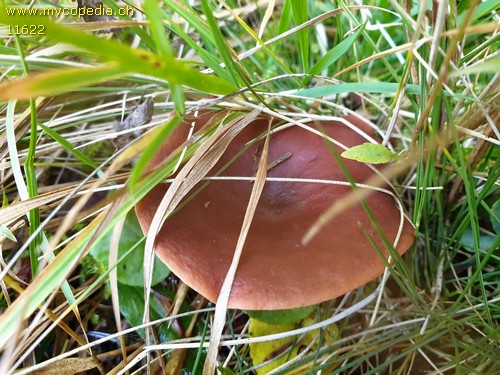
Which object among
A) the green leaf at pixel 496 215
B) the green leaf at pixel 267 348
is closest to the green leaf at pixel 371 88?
the green leaf at pixel 496 215

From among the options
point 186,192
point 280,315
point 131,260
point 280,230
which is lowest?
point 280,315

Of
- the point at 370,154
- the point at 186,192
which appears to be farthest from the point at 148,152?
the point at 370,154

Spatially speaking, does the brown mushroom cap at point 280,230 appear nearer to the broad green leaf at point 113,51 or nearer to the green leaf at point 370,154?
the green leaf at point 370,154

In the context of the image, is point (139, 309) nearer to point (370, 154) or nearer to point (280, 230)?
point (280, 230)

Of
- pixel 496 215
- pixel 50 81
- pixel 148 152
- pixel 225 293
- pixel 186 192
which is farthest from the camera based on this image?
pixel 496 215

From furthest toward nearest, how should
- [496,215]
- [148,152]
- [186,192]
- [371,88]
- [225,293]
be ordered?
1. [496,215]
2. [371,88]
3. [186,192]
4. [225,293]
5. [148,152]

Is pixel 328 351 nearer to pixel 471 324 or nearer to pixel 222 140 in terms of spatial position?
pixel 471 324

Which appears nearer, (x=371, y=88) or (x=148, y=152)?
(x=148, y=152)
